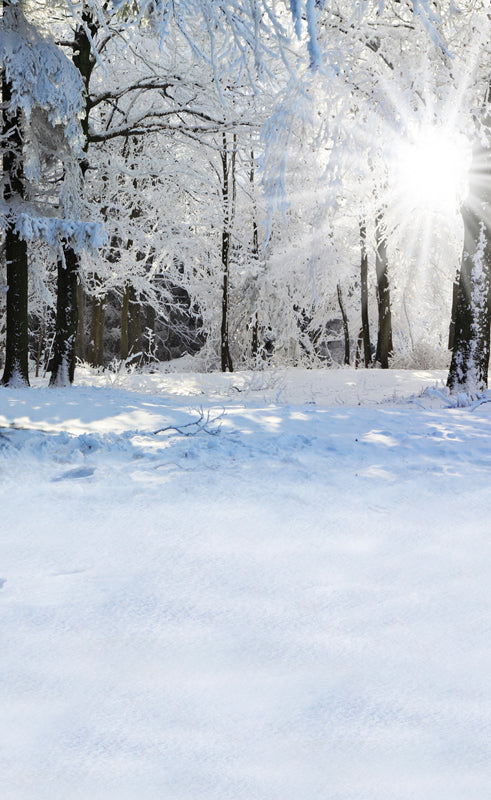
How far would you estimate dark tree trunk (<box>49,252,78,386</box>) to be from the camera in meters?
12.1

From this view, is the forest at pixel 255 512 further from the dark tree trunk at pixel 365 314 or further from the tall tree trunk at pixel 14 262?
the dark tree trunk at pixel 365 314

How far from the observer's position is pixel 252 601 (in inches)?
128

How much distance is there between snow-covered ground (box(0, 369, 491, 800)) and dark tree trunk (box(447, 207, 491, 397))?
4641mm

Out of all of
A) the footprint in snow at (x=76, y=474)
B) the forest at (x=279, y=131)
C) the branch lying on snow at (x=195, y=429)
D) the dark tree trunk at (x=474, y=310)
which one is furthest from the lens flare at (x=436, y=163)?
the footprint in snow at (x=76, y=474)

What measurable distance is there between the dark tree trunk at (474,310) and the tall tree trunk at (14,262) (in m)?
7.13


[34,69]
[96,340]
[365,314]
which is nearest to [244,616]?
[34,69]

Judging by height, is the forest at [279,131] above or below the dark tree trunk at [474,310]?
above

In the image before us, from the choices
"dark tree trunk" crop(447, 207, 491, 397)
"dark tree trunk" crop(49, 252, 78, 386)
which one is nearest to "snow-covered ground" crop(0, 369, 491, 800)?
"dark tree trunk" crop(447, 207, 491, 397)

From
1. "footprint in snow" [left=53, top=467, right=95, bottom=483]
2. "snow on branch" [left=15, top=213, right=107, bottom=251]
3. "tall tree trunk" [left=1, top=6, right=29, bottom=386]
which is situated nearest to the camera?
"footprint in snow" [left=53, top=467, right=95, bottom=483]

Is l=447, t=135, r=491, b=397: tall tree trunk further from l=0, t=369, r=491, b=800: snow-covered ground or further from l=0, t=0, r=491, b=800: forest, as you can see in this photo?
l=0, t=369, r=491, b=800: snow-covered ground

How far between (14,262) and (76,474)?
309 inches

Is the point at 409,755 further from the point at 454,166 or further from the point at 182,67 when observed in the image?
the point at 182,67

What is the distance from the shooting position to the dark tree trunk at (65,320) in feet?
39.7

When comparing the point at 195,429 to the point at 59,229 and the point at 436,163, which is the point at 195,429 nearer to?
the point at 59,229
